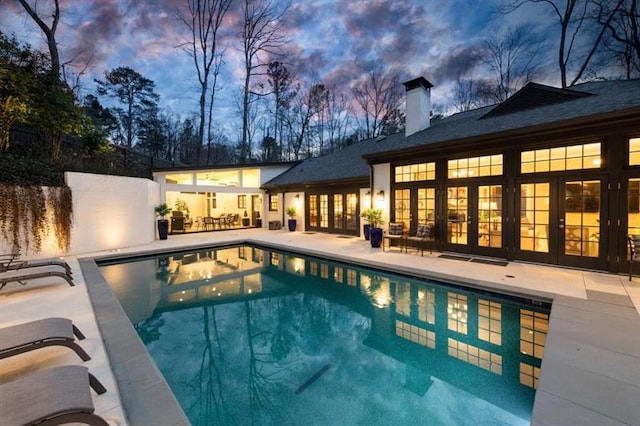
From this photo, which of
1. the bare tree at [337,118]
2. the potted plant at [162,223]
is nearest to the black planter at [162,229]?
the potted plant at [162,223]

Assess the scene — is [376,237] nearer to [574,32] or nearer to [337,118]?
[574,32]

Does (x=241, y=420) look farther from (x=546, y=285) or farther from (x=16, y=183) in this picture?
(x=16, y=183)

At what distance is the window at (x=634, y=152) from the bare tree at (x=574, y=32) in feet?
40.9

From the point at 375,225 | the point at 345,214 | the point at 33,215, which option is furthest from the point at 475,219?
the point at 33,215

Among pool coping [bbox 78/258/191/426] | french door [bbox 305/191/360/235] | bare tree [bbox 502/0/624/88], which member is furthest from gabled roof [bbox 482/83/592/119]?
pool coping [bbox 78/258/191/426]

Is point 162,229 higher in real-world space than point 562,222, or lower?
lower

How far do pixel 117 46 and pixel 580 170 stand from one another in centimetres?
2408

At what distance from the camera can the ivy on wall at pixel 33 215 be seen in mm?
7305

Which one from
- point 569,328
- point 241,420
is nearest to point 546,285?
point 569,328

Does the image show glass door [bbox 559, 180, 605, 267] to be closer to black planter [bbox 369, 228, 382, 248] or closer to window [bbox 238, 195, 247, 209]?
black planter [bbox 369, 228, 382, 248]

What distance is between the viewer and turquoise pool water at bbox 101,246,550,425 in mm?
2561

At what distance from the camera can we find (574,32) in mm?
14172

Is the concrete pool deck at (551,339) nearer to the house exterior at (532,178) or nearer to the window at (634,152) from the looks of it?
the house exterior at (532,178)

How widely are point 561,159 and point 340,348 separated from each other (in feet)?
22.2
